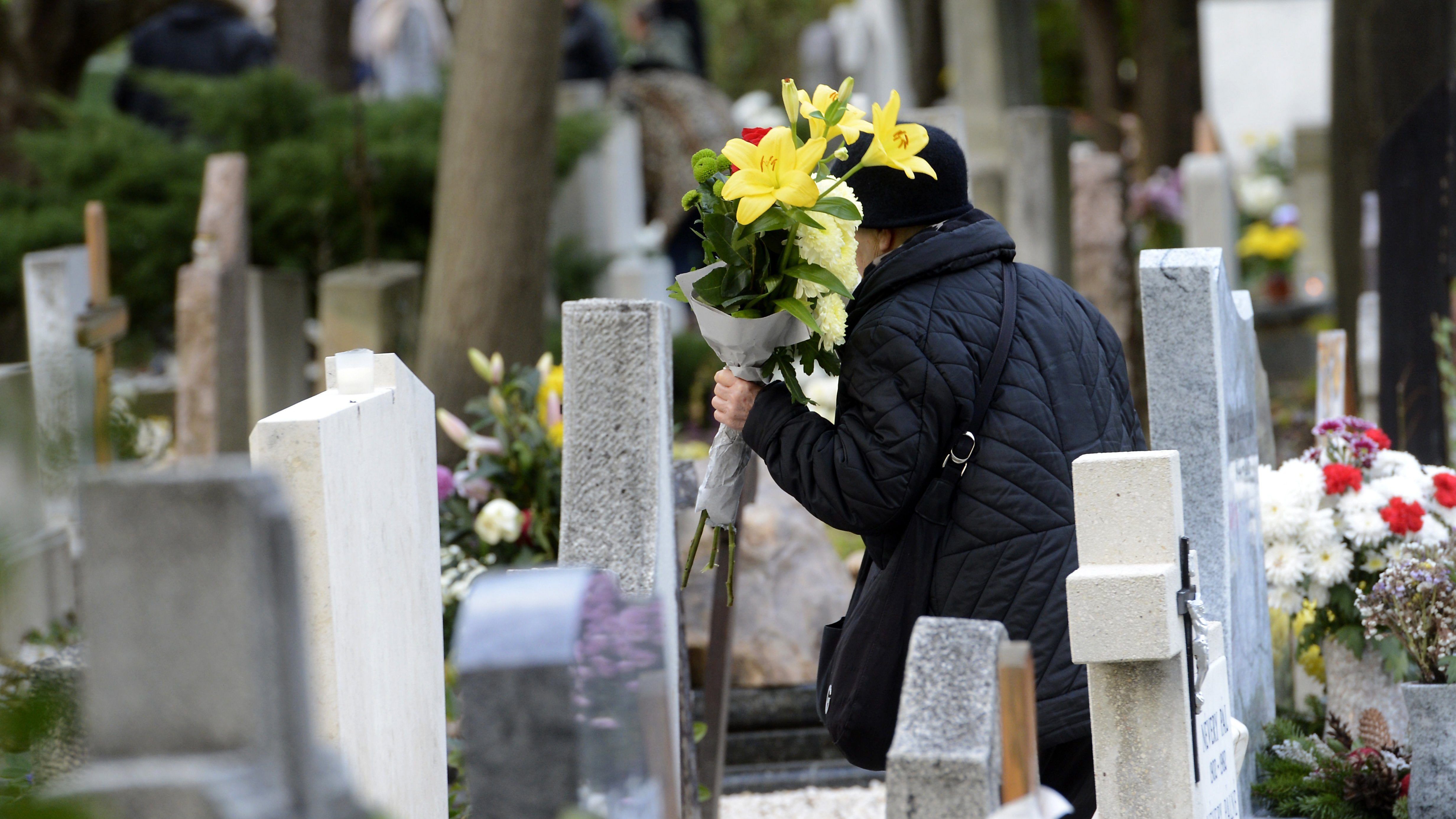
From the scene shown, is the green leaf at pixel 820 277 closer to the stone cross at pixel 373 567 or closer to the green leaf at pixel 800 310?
the green leaf at pixel 800 310

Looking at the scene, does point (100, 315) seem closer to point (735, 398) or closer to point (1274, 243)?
point (735, 398)

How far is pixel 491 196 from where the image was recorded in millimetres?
5777

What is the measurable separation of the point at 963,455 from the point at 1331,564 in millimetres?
1519

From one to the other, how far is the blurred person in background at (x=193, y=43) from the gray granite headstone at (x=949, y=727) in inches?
339

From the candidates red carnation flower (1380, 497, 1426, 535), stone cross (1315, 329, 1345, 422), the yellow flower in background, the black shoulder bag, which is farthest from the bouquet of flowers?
the yellow flower in background

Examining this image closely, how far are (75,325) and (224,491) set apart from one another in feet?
16.2

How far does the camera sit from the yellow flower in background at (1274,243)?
1327 cm

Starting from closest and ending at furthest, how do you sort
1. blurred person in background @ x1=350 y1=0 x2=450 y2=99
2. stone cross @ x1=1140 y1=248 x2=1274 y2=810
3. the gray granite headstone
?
the gray granite headstone → stone cross @ x1=1140 y1=248 x2=1274 y2=810 → blurred person in background @ x1=350 y1=0 x2=450 y2=99

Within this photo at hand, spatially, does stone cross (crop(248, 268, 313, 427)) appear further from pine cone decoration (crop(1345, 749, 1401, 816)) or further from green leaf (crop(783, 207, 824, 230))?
pine cone decoration (crop(1345, 749, 1401, 816))

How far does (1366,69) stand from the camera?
689 centimetres

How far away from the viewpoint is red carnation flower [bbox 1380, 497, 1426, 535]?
352cm

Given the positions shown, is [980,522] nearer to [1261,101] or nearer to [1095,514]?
[1095,514]

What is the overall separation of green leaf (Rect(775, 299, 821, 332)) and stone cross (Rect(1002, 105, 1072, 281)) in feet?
18.2

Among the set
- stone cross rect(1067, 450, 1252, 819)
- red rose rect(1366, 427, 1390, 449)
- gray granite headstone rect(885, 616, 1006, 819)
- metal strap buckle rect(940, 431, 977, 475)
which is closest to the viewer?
gray granite headstone rect(885, 616, 1006, 819)
